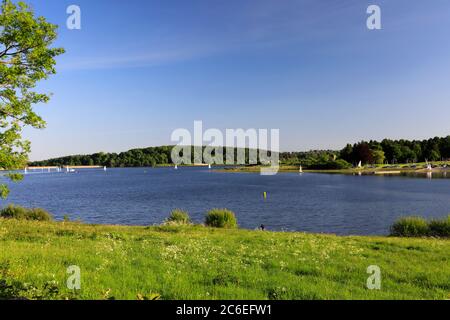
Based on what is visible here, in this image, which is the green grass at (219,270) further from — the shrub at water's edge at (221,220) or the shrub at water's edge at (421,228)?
the shrub at water's edge at (221,220)

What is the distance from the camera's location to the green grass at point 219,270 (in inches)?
414

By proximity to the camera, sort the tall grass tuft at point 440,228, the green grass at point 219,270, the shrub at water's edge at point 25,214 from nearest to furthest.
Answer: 1. the green grass at point 219,270
2. the tall grass tuft at point 440,228
3. the shrub at water's edge at point 25,214

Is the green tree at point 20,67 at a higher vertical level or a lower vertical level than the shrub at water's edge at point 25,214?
higher

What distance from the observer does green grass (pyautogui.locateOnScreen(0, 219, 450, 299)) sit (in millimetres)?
10523

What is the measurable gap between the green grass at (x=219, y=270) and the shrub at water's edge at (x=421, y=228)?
1164cm

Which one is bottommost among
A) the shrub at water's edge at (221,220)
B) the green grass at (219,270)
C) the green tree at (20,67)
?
the shrub at water's edge at (221,220)

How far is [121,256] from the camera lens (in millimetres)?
15664

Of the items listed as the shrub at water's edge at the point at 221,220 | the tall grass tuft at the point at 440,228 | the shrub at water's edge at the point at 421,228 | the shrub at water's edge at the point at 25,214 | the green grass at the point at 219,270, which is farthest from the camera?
the shrub at water's edge at the point at 25,214

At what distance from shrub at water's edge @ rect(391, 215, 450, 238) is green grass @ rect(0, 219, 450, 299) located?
11643 millimetres

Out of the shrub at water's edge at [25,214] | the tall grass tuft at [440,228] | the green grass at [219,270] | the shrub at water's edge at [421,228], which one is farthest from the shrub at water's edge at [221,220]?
the shrub at water's edge at [25,214]

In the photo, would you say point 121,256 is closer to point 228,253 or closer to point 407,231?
point 228,253

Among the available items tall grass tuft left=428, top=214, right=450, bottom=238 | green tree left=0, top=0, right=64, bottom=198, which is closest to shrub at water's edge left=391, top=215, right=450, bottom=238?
tall grass tuft left=428, top=214, right=450, bottom=238

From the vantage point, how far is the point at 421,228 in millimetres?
31703

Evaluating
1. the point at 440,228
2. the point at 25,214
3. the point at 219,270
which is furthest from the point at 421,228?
the point at 25,214
